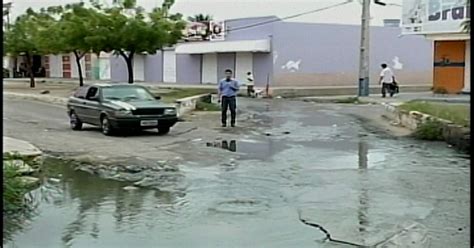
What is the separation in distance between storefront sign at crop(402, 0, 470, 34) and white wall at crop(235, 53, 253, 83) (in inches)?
438

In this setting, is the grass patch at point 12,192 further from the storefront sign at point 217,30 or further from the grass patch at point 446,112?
the storefront sign at point 217,30

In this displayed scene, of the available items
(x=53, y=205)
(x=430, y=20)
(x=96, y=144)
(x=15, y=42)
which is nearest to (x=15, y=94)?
(x=15, y=42)

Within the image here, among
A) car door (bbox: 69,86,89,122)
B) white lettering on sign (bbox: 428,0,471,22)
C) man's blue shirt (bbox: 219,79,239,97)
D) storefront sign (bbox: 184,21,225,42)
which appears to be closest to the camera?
car door (bbox: 69,86,89,122)

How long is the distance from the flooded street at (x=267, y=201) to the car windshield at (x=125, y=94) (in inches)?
150

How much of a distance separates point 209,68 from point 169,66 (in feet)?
14.1

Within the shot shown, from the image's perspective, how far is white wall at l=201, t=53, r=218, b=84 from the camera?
1880 inches

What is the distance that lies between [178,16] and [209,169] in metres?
22.4

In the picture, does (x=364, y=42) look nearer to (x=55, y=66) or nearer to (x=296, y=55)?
(x=296, y=55)

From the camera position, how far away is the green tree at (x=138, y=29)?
3200cm

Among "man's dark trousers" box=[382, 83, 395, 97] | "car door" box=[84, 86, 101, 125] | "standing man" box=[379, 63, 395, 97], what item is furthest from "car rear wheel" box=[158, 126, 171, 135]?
"man's dark trousers" box=[382, 83, 395, 97]

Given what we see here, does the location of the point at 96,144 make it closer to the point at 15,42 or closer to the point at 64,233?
the point at 64,233

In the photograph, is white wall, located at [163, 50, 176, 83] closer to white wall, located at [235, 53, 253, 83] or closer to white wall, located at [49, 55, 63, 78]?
white wall, located at [235, 53, 253, 83]

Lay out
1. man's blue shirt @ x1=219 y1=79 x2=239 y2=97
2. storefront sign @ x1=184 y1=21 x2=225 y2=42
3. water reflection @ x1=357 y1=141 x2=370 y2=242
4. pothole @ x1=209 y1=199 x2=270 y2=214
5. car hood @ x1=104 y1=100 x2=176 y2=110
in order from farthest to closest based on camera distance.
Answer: storefront sign @ x1=184 y1=21 x2=225 y2=42 → man's blue shirt @ x1=219 y1=79 x2=239 y2=97 → car hood @ x1=104 y1=100 x2=176 y2=110 → pothole @ x1=209 y1=199 x2=270 y2=214 → water reflection @ x1=357 y1=141 x2=370 y2=242

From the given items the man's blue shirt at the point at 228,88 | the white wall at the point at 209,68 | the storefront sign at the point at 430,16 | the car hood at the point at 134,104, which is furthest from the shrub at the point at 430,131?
the white wall at the point at 209,68
